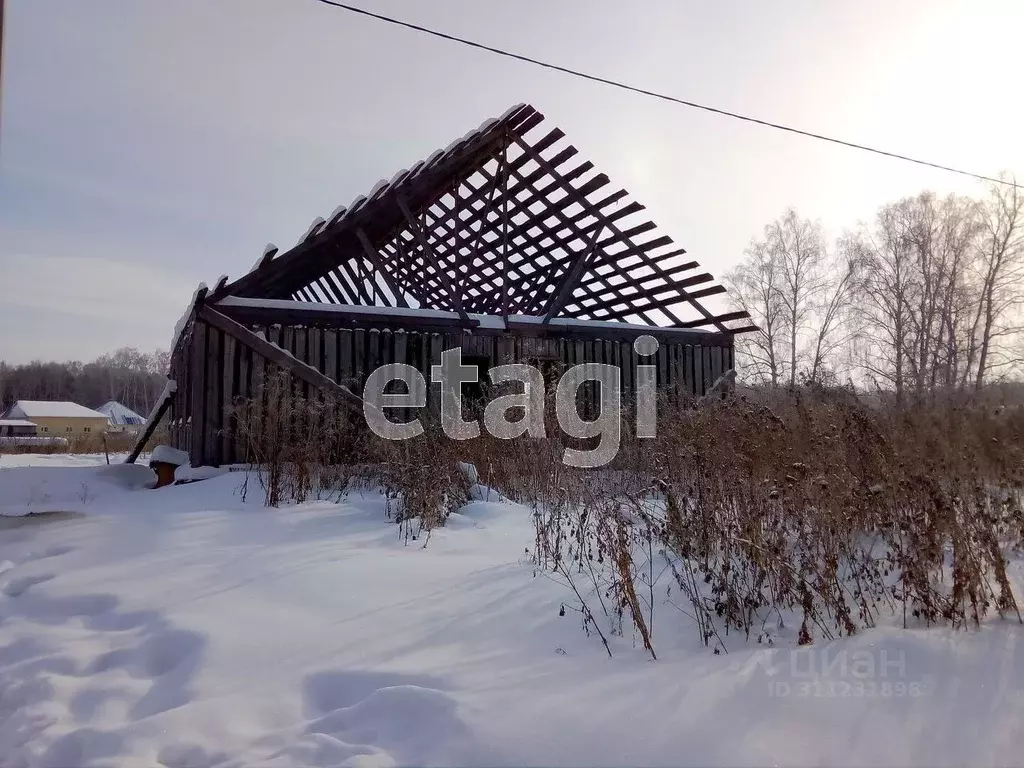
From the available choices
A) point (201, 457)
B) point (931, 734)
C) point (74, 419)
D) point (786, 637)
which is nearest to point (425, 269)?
point (201, 457)

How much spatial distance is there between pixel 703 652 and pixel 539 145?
29.2ft

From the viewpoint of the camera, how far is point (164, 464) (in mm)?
8328

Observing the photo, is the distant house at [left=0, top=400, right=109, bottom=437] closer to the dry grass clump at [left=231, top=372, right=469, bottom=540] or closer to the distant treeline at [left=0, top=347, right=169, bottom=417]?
the distant treeline at [left=0, top=347, right=169, bottom=417]

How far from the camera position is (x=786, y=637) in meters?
2.76

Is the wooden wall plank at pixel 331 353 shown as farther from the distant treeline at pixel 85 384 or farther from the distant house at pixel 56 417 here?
the distant treeline at pixel 85 384

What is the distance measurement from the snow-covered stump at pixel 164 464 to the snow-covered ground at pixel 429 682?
4.60m

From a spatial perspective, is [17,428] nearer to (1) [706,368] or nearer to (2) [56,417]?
(2) [56,417]

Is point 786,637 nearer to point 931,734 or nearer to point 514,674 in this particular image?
point 931,734

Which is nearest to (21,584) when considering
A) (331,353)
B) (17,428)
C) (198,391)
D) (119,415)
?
(198,391)

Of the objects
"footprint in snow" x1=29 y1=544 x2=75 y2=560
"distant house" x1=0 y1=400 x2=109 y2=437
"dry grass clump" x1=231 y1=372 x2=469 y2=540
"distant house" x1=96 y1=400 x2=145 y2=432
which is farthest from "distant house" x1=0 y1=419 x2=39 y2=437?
"footprint in snow" x1=29 y1=544 x2=75 y2=560

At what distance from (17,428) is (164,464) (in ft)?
169

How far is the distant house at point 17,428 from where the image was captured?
47.5 m

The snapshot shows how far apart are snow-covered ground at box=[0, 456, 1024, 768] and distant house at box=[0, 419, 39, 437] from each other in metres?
55.5

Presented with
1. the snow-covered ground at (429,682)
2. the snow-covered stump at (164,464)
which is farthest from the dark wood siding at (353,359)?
the snow-covered ground at (429,682)
